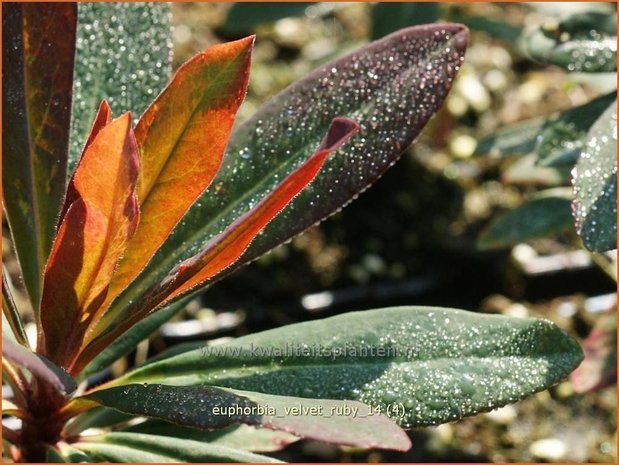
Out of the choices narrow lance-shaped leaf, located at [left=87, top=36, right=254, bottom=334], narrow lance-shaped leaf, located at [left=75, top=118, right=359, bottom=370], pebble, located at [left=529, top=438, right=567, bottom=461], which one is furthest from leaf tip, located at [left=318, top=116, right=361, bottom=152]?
pebble, located at [left=529, top=438, right=567, bottom=461]

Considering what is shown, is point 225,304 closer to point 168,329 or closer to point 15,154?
point 168,329

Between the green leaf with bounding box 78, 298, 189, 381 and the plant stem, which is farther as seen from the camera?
the green leaf with bounding box 78, 298, 189, 381

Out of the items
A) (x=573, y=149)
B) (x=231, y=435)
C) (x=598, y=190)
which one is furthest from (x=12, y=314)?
(x=573, y=149)

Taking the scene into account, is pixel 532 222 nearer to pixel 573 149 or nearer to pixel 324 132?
pixel 573 149

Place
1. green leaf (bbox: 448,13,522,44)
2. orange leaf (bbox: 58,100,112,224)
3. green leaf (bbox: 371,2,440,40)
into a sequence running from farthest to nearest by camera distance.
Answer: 1. green leaf (bbox: 448,13,522,44)
2. green leaf (bbox: 371,2,440,40)
3. orange leaf (bbox: 58,100,112,224)

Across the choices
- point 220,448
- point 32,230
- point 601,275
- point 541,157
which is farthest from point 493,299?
point 32,230

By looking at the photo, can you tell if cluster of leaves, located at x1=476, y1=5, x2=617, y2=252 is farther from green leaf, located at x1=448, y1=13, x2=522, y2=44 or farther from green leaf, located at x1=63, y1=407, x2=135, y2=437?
green leaf, located at x1=63, y1=407, x2=135, y2=437

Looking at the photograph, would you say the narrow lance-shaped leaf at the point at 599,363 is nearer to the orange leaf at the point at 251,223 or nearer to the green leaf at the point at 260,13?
the orange leaf at the point at 251,223
